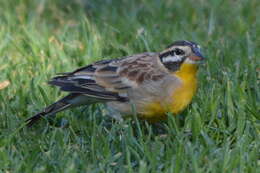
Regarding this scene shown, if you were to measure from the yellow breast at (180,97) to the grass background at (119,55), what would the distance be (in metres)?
0.12

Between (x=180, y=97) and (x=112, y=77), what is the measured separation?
29.0 inches

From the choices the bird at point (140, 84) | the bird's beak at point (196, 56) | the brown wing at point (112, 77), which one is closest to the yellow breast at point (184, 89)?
the bird at point (140, 84)

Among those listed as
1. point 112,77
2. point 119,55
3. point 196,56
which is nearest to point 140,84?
point 112,77

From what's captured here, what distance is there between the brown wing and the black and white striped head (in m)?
0.11

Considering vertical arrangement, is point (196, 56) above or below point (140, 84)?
above

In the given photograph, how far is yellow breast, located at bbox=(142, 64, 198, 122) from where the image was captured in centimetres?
567

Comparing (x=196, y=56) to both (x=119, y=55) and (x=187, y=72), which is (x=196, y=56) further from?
(x=119, y=55)

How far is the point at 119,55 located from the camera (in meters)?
7.51

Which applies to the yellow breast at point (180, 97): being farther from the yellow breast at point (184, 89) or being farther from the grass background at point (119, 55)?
the grass background at point (119, 55)

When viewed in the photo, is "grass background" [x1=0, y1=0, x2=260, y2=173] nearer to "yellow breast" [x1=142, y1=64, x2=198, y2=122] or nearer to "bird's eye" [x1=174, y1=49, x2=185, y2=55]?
"yellow breast" [x1=142, y1=64, x2=198, y2=122]

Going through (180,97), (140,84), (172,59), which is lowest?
(180,97)

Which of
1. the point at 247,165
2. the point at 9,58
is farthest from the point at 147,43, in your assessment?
the point at 247,165

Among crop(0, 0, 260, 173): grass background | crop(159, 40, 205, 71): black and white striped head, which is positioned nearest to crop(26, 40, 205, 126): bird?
crop(159, 40, 205, 71): black and white striped head

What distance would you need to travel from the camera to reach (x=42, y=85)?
6703 mm
